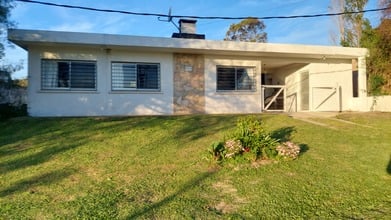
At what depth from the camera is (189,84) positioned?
14586mm

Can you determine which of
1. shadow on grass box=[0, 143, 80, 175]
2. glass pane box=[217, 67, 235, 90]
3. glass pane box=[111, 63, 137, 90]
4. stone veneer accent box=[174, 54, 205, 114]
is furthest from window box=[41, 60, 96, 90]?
shadow on grass box=[0, 143, 80, 175]

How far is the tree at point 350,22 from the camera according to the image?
26873 mm

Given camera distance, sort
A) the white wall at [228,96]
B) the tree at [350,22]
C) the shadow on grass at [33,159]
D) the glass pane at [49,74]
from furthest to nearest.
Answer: the tree at [350,22]
the white wall at [228,96]
the glass pane at [49,74]
the shadow on grass at [33,159]

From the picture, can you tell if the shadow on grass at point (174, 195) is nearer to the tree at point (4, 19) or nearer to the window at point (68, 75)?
the window at point (68, 75)

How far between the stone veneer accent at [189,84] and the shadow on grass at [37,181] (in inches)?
333

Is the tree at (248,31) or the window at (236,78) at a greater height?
the tree at (248,31)

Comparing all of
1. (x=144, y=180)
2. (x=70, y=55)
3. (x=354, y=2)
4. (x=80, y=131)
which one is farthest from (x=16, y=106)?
(x=354, y=2)

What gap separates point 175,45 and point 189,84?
194 centimetres

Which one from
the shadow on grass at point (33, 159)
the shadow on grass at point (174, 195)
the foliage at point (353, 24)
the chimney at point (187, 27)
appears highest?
the foliage at point (353, 24)

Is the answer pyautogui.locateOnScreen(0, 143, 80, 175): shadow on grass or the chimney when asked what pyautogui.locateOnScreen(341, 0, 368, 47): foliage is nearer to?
the chimney

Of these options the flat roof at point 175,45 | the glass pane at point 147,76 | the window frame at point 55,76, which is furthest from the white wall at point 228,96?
the window frame at point 55,76

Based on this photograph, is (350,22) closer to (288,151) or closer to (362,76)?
(362,76)

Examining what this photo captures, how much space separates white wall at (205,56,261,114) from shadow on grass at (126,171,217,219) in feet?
29.1

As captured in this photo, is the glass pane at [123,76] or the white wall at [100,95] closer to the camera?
the white wall at [100,95]
